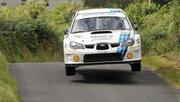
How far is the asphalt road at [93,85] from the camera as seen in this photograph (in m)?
10.5

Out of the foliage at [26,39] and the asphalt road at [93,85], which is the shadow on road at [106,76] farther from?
the foliage at [26,39]

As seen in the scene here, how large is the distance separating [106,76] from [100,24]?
4.29 feet

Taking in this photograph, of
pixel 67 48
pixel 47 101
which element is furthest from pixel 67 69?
pixel 47 101

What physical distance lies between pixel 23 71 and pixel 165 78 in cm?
395

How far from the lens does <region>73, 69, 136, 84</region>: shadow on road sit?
12.9 meters

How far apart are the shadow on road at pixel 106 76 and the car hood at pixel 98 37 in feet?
3.10

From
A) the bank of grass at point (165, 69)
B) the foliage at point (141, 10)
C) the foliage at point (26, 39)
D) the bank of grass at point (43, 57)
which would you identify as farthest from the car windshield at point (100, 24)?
the foliage at point (141, 10)

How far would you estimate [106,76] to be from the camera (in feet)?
45.3

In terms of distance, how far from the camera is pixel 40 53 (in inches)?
984

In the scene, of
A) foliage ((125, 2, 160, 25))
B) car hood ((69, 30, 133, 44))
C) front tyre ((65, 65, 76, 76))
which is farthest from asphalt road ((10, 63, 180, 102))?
foliage ((125, 2, 160, 25))

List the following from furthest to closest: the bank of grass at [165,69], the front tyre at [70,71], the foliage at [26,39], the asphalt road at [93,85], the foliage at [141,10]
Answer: the foliage at [141,10] → the foliage at [26,39] → the front tyre at [70,71] → the bank of grass at [165,69] → the asphalt road at [93,85]

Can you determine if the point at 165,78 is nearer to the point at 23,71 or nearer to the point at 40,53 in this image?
the point at 23,71

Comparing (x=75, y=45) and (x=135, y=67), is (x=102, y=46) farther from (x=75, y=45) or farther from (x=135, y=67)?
(x=135, y=67)

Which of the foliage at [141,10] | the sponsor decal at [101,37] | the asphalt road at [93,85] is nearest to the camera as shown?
the asphalt road at [93,85]
